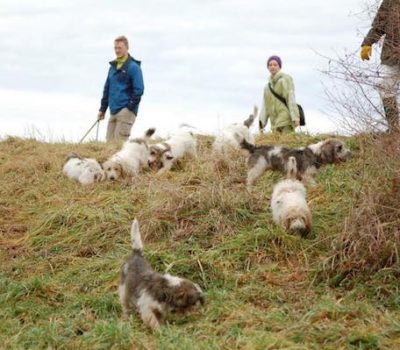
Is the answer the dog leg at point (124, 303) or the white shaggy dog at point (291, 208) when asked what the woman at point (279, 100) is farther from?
the dog leg at point (124, 303)

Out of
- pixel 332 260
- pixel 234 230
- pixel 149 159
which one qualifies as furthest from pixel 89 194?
pixel 332 260

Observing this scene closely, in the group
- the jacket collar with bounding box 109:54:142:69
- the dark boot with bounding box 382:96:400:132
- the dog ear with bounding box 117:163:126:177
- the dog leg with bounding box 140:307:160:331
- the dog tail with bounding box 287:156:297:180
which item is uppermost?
the dark boot with bounding box 382:96:400:132

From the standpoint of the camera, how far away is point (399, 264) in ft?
26.2

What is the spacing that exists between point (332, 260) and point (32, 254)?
4054mm

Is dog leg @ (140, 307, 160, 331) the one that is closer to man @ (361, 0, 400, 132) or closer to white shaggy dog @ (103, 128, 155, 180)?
man @ (361, 0, 400, 132)

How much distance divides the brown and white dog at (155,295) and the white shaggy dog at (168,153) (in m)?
6.26

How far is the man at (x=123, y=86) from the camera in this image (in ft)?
52.7

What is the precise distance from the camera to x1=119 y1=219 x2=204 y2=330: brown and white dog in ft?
23.4

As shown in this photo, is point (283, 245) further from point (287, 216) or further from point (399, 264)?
point (399, 264)

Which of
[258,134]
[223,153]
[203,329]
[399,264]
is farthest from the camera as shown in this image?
[258,134]

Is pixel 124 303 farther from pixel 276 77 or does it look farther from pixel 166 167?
pixel 276 77

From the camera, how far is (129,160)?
44.7ft

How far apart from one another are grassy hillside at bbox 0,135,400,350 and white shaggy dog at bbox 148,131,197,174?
2.54 ft

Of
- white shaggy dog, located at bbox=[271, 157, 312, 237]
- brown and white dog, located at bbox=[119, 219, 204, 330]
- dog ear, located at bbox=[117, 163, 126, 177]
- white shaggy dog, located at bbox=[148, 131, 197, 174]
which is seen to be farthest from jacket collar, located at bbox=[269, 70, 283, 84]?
brown and white dog, located at bbox=[119, 219, 204, 330]
